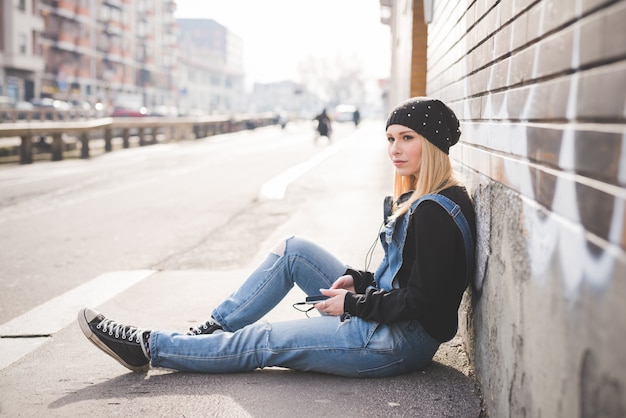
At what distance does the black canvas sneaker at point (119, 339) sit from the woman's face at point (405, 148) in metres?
1.41

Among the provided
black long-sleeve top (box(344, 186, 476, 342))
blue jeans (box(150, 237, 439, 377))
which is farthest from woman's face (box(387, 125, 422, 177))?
blue jeans (box(150, 237, 439, 377))

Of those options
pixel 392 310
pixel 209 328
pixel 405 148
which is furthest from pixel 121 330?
pixel 405 148

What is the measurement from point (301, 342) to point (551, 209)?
1538 millimetres

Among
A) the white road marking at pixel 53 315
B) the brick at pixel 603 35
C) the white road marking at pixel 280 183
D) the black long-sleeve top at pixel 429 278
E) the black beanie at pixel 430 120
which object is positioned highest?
the brick at pixel 603 35

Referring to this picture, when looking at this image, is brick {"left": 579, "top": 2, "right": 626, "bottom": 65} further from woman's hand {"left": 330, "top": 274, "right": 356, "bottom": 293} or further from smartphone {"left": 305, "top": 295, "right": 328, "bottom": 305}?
smartphone {"left": 305, "top": 295, "right": 328, "bottom": 305}

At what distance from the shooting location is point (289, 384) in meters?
3.13

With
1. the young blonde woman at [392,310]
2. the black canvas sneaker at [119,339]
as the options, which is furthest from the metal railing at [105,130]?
the young blonde woman at [392,310]

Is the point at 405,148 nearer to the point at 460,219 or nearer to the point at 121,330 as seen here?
the point at 460,219

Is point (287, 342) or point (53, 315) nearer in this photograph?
point (287, 342)

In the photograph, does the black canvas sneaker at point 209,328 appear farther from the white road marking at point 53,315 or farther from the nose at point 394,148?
the nose at point 394,148

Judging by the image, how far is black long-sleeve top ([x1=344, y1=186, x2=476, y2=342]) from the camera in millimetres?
2746

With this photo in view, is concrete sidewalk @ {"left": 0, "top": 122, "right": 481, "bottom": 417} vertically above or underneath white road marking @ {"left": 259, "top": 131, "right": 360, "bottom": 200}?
underneath

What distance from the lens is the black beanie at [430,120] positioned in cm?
299

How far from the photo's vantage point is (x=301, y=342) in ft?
10.1
